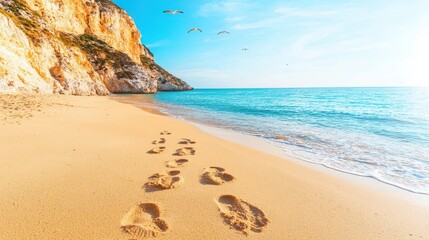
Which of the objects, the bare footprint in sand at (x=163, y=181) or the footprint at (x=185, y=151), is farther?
the footprint at (x=185, y=151)

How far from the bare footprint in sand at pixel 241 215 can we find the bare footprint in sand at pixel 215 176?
57 cm

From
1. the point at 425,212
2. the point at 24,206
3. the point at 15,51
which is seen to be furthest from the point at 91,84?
the point at 425,212

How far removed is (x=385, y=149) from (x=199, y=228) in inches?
330

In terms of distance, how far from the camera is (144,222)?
2479 mm

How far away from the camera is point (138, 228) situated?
233cm

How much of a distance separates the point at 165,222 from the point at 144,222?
0.25 metres

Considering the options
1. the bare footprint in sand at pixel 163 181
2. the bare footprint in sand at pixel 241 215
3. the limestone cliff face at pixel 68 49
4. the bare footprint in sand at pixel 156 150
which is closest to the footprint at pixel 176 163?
the bare footprint in sand at pixel 163 181

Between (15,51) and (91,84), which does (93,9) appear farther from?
(15,51)

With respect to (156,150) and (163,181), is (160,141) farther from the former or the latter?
(163,181)

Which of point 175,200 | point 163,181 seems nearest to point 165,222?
point 175,200

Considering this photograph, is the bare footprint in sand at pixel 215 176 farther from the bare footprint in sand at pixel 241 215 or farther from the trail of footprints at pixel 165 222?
the bare footprint in sand at pixel 241 215

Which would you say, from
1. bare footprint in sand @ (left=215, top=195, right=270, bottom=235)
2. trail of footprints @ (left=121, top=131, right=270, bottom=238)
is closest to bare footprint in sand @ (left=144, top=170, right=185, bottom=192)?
trail of footprints @ (left=121, top=131, right=270, bottom=238)

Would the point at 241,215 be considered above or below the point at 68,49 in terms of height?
below

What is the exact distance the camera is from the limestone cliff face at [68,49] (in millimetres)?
19719
